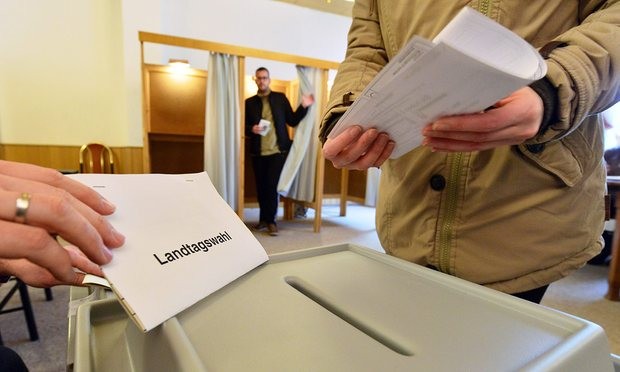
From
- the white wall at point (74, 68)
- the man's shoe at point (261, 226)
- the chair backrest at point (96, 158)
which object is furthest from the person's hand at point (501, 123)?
the white wall at point (74, 68)

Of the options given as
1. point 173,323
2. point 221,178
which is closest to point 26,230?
point 173,323

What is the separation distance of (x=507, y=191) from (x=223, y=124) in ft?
9.01

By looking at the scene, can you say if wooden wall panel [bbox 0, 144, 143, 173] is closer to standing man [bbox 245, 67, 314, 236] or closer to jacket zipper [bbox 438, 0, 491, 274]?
standing man [bbox 245, 67, 314, 236]

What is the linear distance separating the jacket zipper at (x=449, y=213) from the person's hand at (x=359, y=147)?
136mm

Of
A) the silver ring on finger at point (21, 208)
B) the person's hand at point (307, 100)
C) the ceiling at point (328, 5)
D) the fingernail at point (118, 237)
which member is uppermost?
the ceiling at point (328, 5)

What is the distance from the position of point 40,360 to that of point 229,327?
146 cm

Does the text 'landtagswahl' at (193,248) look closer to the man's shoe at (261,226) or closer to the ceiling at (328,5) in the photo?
the man's shoe at (261,226)

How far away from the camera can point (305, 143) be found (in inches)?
132

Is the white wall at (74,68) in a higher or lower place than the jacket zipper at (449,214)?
higher

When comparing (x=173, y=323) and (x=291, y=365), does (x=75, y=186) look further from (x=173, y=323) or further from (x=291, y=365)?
(x=291, y=365)

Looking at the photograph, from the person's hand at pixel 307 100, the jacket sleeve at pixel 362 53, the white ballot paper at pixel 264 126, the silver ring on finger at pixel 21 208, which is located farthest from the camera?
the person's hand at pixel 307 100

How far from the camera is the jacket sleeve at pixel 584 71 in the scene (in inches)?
15.0

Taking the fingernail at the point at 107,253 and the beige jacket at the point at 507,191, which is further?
the beige jacket at the point at 507,191

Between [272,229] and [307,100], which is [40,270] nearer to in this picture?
[272,229]
